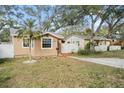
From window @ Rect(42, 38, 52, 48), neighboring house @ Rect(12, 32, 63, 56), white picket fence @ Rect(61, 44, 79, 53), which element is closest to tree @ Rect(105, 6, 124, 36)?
white picket fence @ Rect(61, 44, 79, 53)

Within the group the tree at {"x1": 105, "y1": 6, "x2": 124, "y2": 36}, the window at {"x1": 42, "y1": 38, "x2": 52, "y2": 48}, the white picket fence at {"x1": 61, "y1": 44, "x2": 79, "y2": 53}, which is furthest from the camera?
the white picket fence at {"x1": 61, "y1": 44, "x2": 79, "y2": 53}

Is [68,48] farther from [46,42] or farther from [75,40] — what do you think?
[75,40]

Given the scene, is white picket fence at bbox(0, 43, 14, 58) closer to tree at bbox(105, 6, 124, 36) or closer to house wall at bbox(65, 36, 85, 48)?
house wall at bbox(65, 36, 85, 48)

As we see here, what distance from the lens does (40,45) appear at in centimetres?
1842

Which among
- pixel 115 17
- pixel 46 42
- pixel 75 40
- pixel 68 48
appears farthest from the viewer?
pixel 75 40

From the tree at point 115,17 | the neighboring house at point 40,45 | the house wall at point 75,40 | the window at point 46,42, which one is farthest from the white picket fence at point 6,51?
the tree at point 115,17

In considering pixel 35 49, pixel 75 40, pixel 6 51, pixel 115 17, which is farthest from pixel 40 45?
pixel 115 17

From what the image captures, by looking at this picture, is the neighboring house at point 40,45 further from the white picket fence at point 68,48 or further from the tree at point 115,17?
the tree at point 115,17

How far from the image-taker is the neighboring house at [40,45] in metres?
17.8

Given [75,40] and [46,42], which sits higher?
[75,40]

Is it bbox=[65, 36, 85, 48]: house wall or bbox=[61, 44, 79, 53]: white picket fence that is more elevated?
bbox=[65, 36, 85, 48]: house wall

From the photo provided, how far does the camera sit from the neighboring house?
17828 mm

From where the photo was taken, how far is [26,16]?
25406 millimetres
